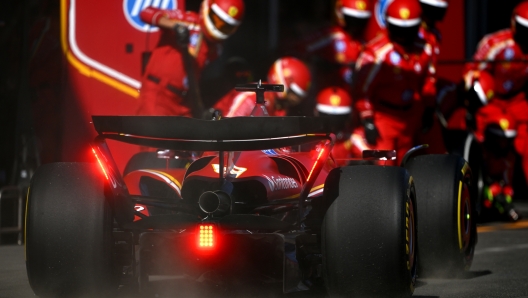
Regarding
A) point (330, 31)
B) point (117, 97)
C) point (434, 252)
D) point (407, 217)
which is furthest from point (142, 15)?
point (407, 217)

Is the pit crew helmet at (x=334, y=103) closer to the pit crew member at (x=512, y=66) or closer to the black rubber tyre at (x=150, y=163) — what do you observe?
the pit crew member at (x=512, y=66)

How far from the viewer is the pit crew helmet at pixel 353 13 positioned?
521 inches

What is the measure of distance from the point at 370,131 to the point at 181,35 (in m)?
2.17

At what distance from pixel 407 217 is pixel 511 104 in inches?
307

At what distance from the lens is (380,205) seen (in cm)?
545

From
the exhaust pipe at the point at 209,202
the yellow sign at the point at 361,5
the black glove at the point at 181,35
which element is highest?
the yellow sign at the point at 361,5

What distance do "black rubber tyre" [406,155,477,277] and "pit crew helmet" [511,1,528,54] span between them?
22.7 feet

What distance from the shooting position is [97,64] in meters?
9.98

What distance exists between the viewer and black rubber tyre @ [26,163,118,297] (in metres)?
5.54

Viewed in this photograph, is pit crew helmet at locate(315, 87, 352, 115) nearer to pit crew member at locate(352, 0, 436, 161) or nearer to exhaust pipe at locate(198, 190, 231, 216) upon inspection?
pit crew member at locate(352, 0, 436, 161)

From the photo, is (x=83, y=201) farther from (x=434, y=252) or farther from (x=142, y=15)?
(x=142, y=15)

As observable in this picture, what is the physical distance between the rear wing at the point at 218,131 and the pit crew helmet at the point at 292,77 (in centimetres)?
581

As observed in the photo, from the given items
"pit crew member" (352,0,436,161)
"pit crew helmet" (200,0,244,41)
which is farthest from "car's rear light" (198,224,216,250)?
"pit crew member" (352,0,436,161)

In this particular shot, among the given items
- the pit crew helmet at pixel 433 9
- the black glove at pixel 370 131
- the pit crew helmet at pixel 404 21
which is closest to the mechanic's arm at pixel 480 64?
the pit crew helmet at pixel 433 9
